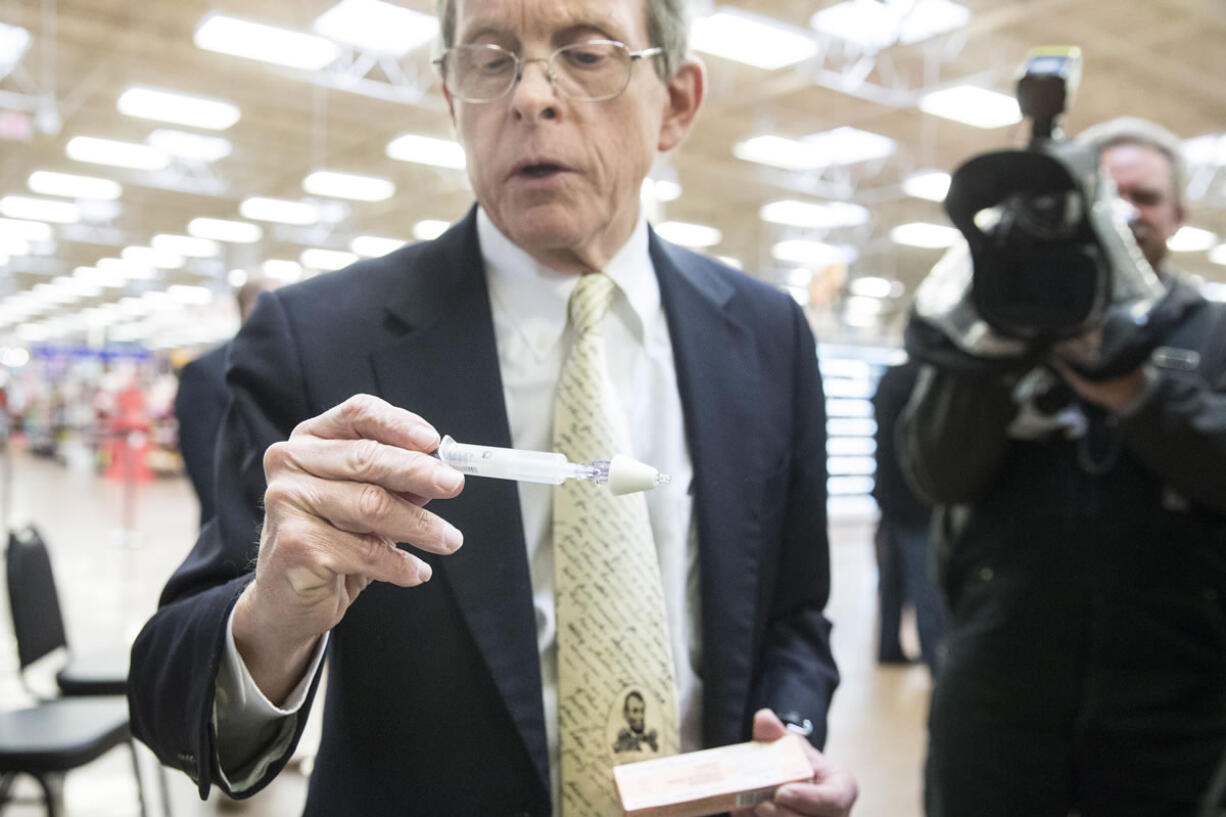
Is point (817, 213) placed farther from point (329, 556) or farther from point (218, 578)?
point (329, 556)

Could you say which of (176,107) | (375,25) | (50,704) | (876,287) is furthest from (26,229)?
(50,704)

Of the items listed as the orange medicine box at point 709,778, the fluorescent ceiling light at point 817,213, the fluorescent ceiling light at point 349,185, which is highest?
the fluorescent ceiling light at point 349,185

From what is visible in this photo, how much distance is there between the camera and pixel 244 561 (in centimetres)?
85

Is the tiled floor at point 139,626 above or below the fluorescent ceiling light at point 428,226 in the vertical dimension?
below

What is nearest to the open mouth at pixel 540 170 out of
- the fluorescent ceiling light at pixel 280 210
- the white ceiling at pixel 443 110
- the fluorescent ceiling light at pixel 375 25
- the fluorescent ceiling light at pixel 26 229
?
the white ceiling at pixel 443 110

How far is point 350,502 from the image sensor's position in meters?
0.64

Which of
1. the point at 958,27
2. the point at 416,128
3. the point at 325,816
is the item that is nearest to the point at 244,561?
the point at 325,816

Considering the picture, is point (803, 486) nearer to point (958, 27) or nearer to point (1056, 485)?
point (1056, 485)

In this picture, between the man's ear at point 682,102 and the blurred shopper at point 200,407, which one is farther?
the blurred shopper at point 200,407

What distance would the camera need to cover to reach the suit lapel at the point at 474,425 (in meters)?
0.88

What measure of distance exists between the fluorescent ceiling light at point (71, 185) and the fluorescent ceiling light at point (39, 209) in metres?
0.41

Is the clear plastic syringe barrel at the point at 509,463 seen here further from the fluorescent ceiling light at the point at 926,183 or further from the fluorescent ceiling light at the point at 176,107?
the fluorescent ceiling light at the point at 926,183

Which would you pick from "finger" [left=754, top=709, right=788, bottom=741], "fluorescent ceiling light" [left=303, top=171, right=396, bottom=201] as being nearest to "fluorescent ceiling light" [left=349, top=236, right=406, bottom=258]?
"fluorescent ceiling light" [left=303, top=171, right=396, bottom=201]

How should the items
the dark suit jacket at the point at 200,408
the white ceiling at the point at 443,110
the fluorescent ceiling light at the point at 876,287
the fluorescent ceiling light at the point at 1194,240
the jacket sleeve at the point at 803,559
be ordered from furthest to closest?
the fluorescent ceiling light at the point at 876,287, the fluorescent ceiling light at the point at 1194,240, the white ceiling at the point at 443,110, the dark suit jacket at the point at 200,408, the jacket sleeve at the point at 803,559
